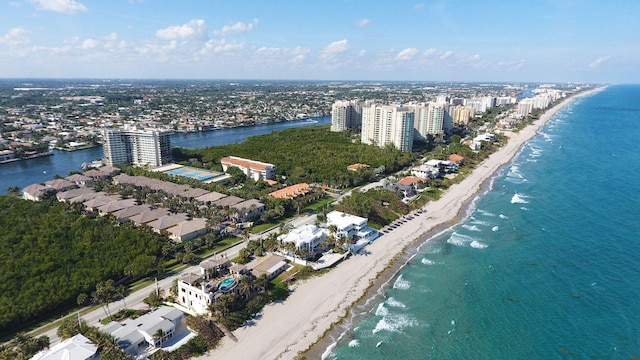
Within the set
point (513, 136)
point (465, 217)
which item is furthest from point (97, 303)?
point (513, 136)

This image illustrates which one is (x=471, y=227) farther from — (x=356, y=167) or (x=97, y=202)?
(x=97, y=202)

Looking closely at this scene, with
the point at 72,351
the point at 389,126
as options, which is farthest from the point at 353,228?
the point at 389,126

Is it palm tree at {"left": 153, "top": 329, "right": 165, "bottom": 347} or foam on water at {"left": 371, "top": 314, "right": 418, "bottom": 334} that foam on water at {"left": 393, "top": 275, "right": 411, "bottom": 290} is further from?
palm tree at {"left": 153, "top": 329, "right": 165, "bottom": 347}

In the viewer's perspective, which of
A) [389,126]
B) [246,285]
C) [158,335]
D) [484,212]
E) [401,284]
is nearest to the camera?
[158,335]

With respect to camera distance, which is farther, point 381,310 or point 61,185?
point 61,185

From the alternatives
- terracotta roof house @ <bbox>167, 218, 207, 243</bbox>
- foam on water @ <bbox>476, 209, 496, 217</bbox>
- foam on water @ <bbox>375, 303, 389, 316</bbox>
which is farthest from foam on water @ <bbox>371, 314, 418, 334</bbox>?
foam on water @ <bbox>476, 209, 496, 217</bbox>

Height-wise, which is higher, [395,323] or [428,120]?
[428,120]
